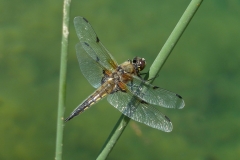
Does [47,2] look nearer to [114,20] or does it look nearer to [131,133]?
[114,20]

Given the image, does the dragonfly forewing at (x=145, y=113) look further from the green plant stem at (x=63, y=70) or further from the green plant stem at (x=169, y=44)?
the green plant stem at (x=63, y=70)

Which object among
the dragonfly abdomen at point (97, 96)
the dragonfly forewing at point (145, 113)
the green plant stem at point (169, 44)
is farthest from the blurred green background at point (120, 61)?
the green plant stem at point (169, 44)

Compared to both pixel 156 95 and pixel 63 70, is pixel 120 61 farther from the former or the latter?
pixel 63 70

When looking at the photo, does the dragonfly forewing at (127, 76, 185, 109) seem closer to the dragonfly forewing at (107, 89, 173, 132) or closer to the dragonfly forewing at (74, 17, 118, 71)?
the dragonfly forewing at (107, 89, 173, 132)

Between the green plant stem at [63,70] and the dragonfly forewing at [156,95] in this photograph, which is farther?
the dragonfly forewing at [156,95]

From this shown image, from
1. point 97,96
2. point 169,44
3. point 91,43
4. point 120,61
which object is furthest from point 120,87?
point 120,61

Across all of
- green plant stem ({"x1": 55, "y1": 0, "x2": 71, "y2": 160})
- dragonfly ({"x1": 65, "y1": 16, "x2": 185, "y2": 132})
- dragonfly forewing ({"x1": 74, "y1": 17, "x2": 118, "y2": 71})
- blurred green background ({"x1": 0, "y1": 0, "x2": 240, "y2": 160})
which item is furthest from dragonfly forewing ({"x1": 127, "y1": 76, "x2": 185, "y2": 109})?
blurred green background ({"x1": 0, "y1": 0, "x2": 240, "y2": 160})
